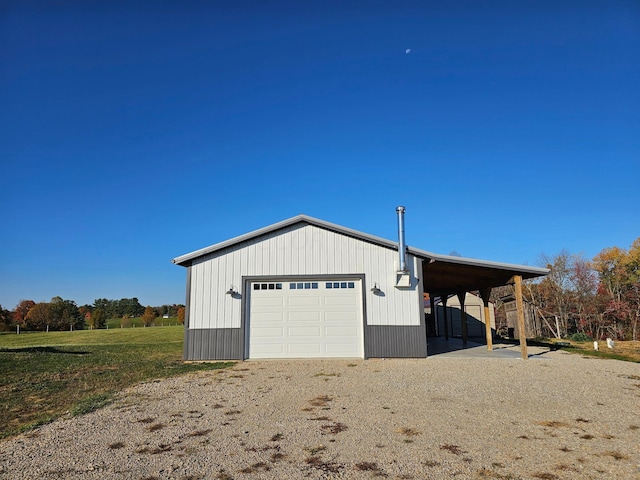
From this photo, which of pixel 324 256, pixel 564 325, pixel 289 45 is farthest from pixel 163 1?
pixel 564 325

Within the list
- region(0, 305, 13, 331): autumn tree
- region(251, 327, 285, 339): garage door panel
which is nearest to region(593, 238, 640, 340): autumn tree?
region(251, 327, 285, 339): garage door panel

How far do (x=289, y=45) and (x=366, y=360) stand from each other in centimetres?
941

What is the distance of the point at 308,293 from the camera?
38.8ft

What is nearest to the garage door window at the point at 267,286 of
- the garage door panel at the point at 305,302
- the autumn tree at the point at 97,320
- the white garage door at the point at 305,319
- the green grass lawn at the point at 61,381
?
the white garage door at the point at 305,319

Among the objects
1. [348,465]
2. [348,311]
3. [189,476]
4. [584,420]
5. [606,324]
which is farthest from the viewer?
[606,324]

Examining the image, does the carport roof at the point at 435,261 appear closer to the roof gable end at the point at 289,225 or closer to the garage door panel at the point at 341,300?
the roof gable end at the point at 289,225

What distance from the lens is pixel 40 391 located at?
746 cm

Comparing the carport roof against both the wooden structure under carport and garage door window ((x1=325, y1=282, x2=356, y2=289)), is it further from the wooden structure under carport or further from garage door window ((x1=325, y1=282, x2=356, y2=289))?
Result: garage door window ((x1=325, y1=282, x2=356, y2=289))

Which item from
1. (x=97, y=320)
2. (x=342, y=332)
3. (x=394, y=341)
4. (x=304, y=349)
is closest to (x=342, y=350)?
(x=342, y=332)

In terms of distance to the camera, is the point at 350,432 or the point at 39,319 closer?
the point at 350,432

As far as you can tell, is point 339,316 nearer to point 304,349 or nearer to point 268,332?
point 304,349

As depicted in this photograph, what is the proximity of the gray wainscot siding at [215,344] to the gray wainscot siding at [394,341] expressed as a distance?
384 centimetres

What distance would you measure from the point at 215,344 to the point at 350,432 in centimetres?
782

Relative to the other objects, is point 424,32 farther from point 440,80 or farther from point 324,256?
point 324,256
